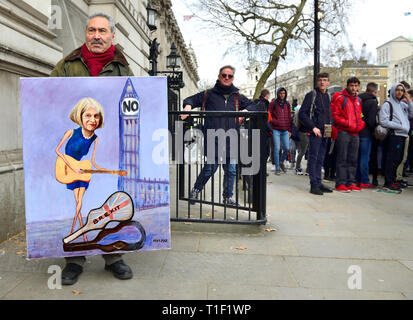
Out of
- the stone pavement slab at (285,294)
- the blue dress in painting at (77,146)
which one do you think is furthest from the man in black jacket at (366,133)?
the blue dress in painting at (77,146)

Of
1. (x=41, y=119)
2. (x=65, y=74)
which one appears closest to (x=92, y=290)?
(x=41, y=119)

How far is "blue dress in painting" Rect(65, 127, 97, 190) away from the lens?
2.62 meters

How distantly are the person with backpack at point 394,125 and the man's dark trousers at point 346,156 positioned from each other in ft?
2.13

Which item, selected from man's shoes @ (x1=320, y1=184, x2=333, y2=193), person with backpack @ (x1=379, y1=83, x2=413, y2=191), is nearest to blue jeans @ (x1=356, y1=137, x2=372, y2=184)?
person with backpack @ (x1=379, y1=83, x2=413, y2=191)

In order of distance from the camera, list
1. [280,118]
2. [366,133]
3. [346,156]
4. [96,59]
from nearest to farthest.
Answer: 1. [96,59]
2. [346,156]
3. [366,133]
4. [280,118]

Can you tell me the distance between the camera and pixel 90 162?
104 inches

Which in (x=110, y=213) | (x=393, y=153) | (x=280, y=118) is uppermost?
(x=280, y=118)

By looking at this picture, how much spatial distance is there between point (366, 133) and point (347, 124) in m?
1.06

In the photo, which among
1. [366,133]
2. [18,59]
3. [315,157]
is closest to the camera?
[18,59]

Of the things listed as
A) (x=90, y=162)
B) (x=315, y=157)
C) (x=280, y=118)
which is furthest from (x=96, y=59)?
(x=280, y=118)

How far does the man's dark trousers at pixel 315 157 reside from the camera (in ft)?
20.9

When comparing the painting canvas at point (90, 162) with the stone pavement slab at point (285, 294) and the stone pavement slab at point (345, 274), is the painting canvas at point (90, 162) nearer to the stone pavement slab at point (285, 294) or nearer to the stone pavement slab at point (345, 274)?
the stone pavement slab at point (285, 294)

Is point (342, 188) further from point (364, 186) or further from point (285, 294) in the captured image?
point (285, 294)

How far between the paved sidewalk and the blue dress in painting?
75cm
